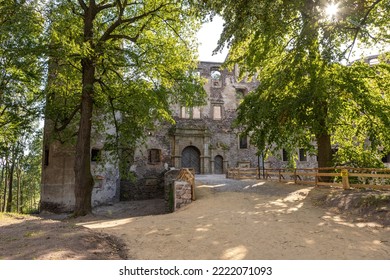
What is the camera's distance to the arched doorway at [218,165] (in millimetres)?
24938

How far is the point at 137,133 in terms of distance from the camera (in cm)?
1282

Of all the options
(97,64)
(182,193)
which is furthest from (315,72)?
(97,64)

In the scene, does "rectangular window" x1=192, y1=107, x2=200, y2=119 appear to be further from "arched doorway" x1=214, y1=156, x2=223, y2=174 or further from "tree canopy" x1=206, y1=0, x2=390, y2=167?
"tree canopy" x1=206, y1=0, x2=390, y2=167

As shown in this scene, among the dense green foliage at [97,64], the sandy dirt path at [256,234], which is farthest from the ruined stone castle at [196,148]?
the sandy dirt path at [256,234]

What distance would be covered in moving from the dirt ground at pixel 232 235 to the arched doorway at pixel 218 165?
15088 mm

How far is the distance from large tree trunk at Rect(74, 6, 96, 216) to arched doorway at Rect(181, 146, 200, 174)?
13.4m

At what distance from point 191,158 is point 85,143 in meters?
14.0

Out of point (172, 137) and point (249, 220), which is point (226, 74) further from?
point (249, 220)

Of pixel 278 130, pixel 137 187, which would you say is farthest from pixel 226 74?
pixel 278 130

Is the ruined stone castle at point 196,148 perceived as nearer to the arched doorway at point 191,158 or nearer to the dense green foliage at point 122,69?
the arched doorway at point 191,158

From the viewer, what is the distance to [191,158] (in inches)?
968

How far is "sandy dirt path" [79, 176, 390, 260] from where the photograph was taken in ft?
16.1

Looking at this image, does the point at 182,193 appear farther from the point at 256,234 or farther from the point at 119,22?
the point at 119,22

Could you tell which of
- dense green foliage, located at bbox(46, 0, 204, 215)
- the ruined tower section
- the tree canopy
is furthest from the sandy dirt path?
the ruined tower section
